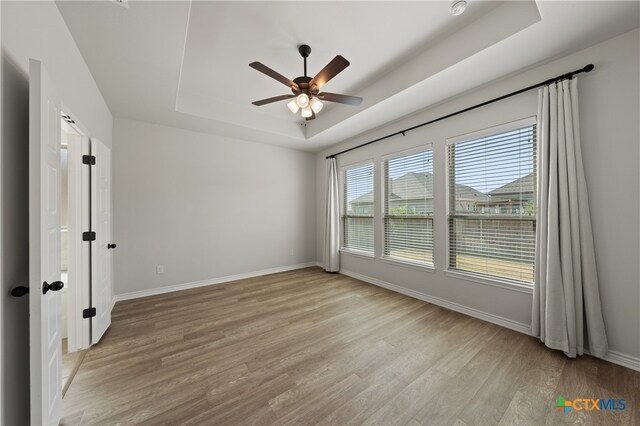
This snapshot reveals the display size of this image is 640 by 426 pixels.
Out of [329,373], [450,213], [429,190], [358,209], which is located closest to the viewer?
[329,373]

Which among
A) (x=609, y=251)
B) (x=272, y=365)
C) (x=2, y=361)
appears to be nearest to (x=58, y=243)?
(x=2, y=361)

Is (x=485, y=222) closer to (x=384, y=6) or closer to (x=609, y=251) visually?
(x=609, y=251)

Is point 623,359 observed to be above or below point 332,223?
below

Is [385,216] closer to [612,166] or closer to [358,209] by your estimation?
[358,209]

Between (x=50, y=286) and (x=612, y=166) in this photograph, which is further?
(x=612, y=166)

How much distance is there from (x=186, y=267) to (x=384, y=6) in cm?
436

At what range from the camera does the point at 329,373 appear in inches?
73.7

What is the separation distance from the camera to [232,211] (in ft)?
14.5

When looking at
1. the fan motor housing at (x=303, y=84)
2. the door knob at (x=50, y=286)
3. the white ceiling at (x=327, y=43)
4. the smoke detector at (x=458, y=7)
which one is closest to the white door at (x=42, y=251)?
the door knob at (x=50, y=286)

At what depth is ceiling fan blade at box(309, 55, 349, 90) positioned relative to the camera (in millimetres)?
1998

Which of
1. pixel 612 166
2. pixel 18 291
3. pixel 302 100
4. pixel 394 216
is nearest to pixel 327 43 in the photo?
pixel 302 100

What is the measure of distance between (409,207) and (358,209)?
120 centimetres

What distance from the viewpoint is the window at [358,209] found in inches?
174

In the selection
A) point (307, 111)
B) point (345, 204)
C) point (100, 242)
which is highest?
point (307, 111)
